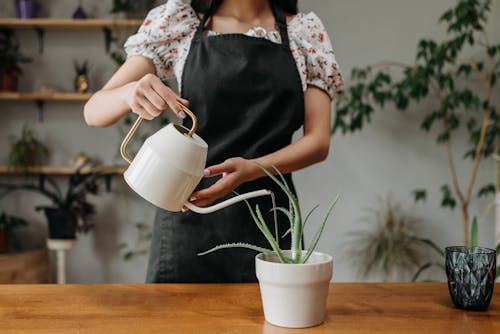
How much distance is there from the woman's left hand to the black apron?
8.3 inches

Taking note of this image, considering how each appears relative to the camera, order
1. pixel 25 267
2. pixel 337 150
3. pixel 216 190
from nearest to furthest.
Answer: pixel 216 190, pixel 25 267, pixel 337 150

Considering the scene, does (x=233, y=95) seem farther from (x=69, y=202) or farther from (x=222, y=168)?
(x=69, y=202)

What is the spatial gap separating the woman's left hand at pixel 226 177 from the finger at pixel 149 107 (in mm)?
165

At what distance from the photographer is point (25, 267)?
3084 millimetres

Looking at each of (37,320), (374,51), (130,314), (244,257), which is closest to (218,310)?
(130,314)

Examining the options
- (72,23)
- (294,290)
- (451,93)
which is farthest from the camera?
(72,23)

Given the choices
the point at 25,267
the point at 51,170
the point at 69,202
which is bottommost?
the point at 25,267

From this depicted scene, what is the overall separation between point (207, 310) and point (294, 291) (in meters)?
0.19

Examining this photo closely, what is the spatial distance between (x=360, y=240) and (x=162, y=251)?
7.11 feet

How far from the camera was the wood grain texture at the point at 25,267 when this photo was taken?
2969 millimetres

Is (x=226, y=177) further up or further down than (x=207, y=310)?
further up

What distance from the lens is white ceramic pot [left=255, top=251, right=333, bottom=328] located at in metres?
0.90

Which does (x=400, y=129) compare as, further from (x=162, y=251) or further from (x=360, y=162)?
(x=162, y=251)

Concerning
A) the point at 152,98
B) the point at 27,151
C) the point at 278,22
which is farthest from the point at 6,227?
the point at 152,98
